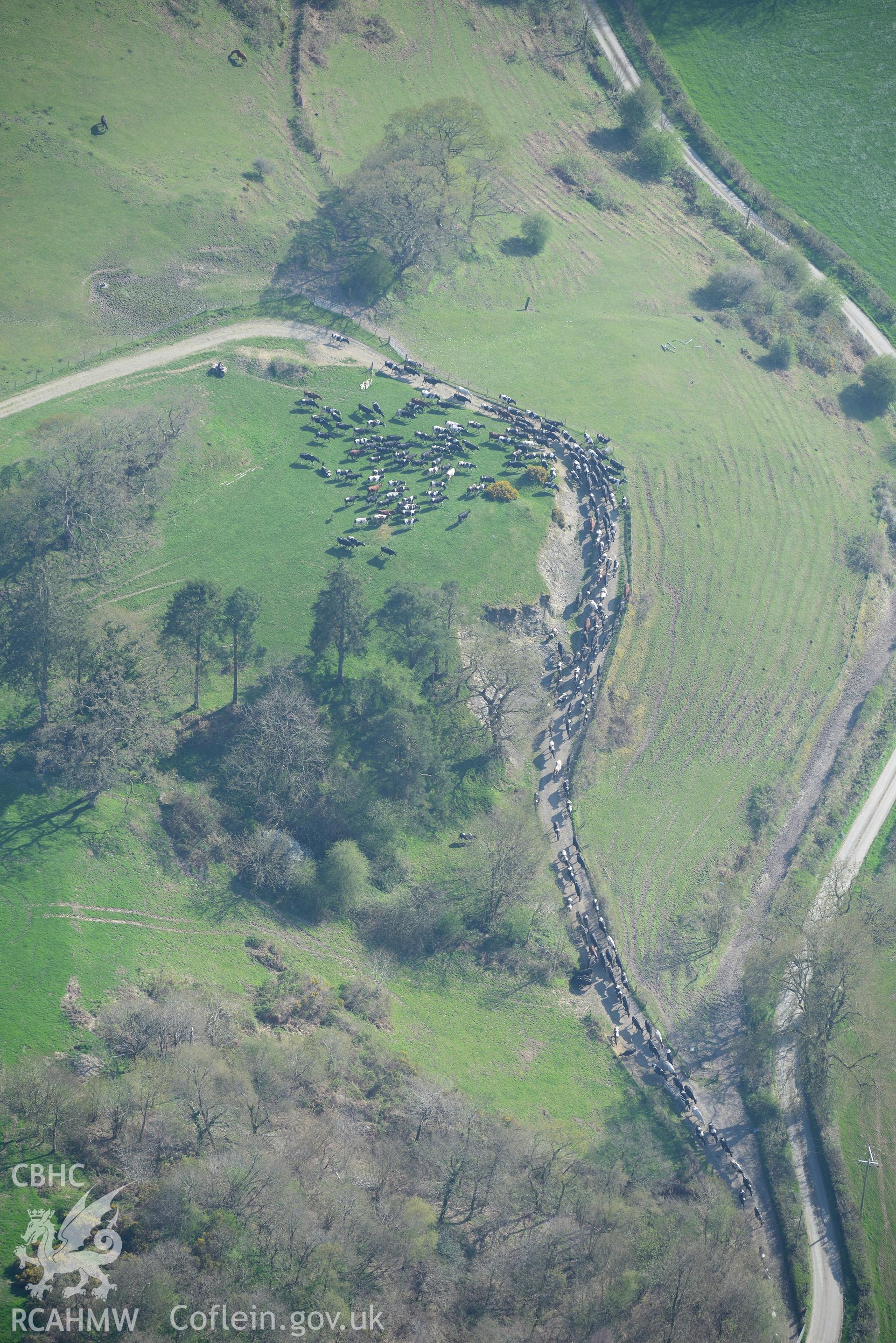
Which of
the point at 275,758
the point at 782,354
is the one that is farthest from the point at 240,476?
the point at 782,354

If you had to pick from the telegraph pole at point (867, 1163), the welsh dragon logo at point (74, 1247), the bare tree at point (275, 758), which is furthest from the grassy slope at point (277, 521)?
the telegraph pole at point (867, 1163)

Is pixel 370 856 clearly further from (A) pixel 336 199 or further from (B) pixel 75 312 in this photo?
(A) pixel 336 199

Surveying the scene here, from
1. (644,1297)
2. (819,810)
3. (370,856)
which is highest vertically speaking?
(819,810)

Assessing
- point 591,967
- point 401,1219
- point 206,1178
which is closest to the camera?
point 206,1178

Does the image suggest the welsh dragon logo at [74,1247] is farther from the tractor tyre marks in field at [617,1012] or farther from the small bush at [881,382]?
the small bush at [881,382]

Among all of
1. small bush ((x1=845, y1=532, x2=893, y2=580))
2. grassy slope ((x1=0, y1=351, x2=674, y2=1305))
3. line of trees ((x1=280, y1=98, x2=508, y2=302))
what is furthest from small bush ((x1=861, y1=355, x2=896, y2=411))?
grassy slope ((x1=0, y1=351, x2=674, y2=1305))

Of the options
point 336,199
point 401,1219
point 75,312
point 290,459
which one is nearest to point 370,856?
point 401,1219

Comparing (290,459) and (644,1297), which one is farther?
(290,459)
